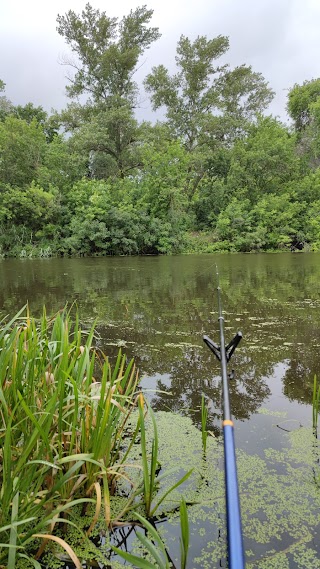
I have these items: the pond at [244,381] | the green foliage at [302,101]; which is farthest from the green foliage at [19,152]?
the green foliage at [302,101]

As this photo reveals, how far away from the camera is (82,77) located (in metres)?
22.6

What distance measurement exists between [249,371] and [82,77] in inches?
945

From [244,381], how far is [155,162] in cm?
1829

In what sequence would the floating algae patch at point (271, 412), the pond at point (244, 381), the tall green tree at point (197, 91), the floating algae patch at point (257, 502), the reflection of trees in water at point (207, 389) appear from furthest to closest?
the tall green tree at point (197, 91), the reflection of trees in water at point (207, 389), the floating algae patch at point (271, 412), the pond at point (244, 381), the floating algae patch at point (257, 502)

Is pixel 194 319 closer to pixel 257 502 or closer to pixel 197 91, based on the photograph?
pixel 257 502

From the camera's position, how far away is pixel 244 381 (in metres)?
3.00

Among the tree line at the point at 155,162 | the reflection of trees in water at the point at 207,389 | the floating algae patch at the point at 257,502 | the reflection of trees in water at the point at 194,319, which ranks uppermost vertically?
the tree line at the point at 155,162

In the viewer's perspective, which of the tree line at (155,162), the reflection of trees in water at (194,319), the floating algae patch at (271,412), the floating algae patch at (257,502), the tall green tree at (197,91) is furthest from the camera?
the tall green tree at (197,91)

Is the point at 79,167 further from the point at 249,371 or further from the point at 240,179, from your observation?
the point at 249,371

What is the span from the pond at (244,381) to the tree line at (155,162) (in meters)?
11.6

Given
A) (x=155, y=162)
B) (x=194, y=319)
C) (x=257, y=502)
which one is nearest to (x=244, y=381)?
(x=257, y=502)

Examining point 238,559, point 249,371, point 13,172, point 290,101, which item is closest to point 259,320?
point 249,371

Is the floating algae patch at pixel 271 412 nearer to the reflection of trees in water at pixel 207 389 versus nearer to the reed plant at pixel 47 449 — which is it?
the reflection of trees in water at pixel 207 389

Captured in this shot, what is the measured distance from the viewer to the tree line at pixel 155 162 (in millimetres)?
18719
